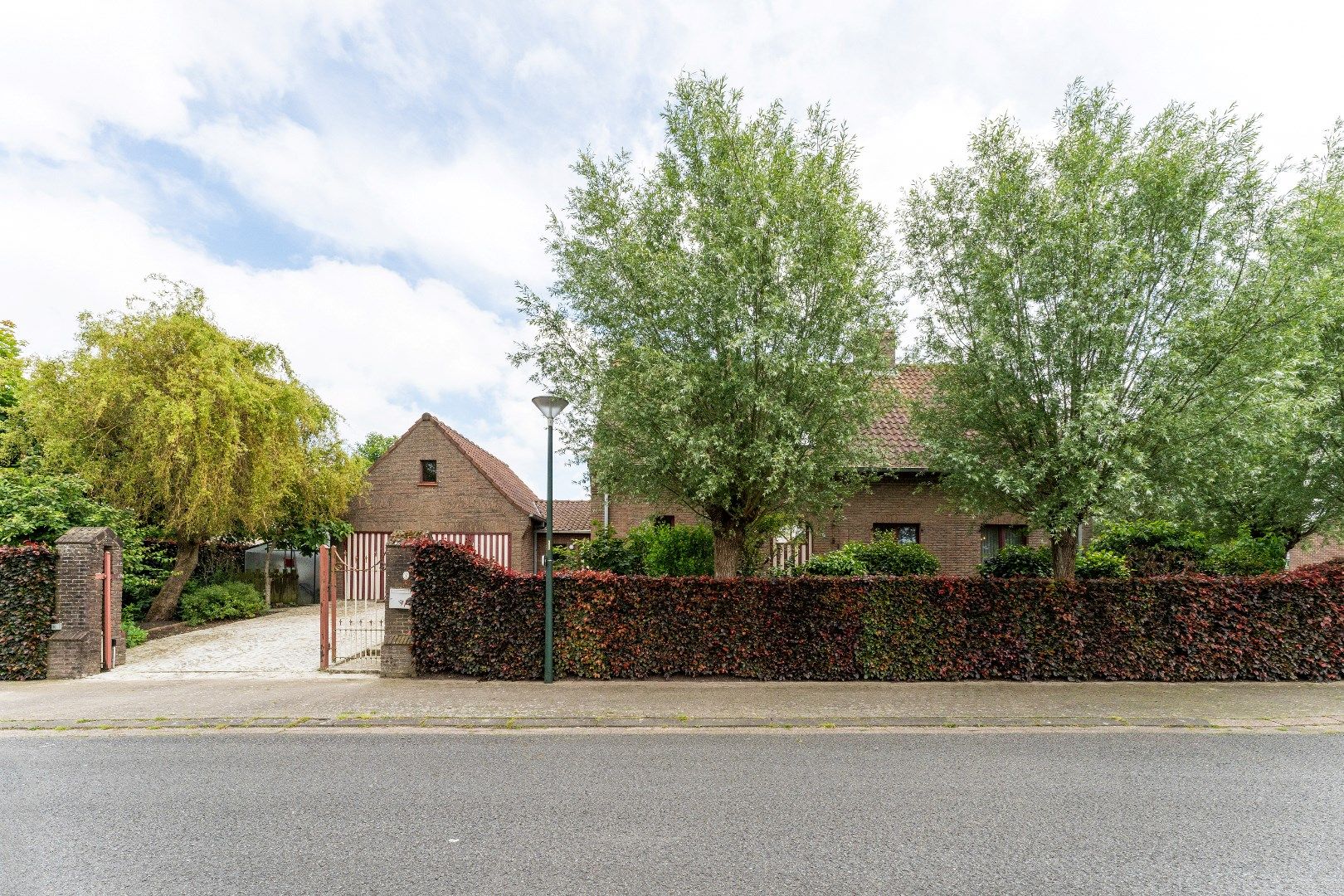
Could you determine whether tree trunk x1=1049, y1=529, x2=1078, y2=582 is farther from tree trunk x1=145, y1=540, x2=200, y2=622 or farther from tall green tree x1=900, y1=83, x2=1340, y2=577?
tree trunk x1=145, y1=540, x2=200, y2=622

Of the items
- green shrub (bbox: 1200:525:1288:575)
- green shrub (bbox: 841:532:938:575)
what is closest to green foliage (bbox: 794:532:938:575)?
green shrub (bbox: 841:532:938:575)

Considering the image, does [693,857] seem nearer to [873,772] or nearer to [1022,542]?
[873,772]

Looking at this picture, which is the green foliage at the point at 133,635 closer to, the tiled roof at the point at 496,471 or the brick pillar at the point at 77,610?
the brick pillar at the point at 77,610

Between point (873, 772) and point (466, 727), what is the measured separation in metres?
4.36

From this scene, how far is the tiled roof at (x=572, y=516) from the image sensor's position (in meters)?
27.8

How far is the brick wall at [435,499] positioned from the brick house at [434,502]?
0.03 m

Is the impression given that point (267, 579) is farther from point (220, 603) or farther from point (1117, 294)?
point (1117, 294)

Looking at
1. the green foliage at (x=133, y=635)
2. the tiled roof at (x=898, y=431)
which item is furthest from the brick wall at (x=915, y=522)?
the green foliage at (x=133, y=635)

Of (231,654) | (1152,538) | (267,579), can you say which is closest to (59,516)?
(231,654)

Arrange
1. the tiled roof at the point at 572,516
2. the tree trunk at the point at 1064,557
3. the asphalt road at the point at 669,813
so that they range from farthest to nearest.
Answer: the tiled roof at the point at 572,516
the tree trunk at the point at 1064,557
the asphalt road at the point at 669,813

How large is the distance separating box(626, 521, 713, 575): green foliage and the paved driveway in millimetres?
6065

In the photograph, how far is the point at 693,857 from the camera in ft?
14.1

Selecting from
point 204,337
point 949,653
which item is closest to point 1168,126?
point 949,653

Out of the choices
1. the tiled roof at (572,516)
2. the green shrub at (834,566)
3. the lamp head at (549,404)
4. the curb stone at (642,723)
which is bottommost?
the curb stone at (642,723)
